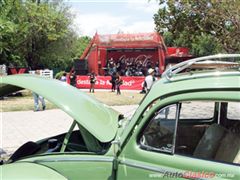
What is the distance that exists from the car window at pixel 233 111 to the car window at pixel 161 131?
40 cm

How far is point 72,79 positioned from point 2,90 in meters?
23.0

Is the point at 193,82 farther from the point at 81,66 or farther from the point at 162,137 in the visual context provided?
the point at 81,66

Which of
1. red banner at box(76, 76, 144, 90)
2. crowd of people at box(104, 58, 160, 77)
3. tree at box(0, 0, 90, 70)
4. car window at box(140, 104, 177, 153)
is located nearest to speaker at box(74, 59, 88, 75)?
crowd of people at box(104, 58, 160, 77)

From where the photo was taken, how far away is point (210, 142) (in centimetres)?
267

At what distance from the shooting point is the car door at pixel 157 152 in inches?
94.8

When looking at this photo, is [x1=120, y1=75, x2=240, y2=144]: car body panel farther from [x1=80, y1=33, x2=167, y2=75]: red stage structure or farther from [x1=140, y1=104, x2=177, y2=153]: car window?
[x1=80, y1=33, x2=167, y2=75]: red stage structure

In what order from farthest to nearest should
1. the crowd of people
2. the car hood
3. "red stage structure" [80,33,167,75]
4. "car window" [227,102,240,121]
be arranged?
the crowd of people, "red stage structure" [80,33,167,75], the car hood, "car window" [227,102,240,121]

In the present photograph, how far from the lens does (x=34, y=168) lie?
290cm

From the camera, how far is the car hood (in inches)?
111

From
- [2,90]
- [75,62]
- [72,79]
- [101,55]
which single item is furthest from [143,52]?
[2,90]

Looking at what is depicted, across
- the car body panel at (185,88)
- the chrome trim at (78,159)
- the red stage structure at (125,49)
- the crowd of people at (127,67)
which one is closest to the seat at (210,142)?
the car body panel at (185,88)

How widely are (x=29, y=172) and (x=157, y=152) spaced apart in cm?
100

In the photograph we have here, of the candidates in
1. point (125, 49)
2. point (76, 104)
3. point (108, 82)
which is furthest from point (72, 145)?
point (125, 49)

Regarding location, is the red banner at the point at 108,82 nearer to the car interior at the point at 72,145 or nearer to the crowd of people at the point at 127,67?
the crowd of people at the point at 127,67
